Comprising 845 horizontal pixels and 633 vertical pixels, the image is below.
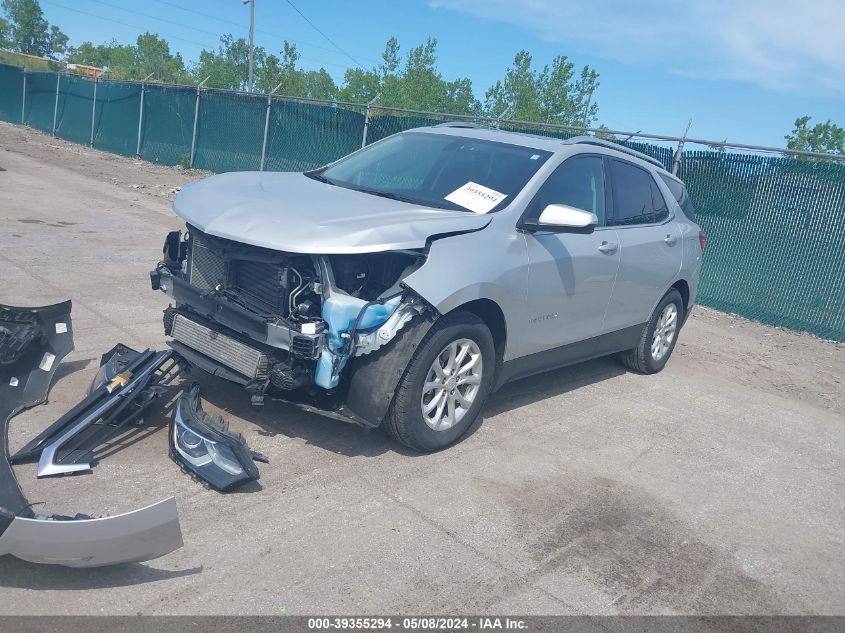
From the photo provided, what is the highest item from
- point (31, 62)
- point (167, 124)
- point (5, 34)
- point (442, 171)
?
point (5, 34)

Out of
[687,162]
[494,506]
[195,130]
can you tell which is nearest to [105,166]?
[195,130]

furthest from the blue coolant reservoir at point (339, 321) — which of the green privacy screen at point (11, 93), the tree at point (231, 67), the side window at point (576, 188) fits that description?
the tree at point (231, 67)

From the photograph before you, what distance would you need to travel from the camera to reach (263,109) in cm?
1769

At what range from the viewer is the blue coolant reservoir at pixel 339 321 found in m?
4.14

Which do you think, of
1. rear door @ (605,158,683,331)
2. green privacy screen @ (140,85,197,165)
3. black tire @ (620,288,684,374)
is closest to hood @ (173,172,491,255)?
rear door @ (605,158,683,331)

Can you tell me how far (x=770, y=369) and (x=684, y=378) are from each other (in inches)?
64.6

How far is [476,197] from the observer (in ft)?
16.5

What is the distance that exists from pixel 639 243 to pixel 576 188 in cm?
97

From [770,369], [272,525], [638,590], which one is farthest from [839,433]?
[272,525]

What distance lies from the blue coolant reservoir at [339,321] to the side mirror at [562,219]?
4.28 ft

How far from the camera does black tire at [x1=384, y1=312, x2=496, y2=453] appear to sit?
4371 millimetres

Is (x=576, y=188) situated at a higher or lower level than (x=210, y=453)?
higher

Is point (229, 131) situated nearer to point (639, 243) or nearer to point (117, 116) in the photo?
point (117, 116)

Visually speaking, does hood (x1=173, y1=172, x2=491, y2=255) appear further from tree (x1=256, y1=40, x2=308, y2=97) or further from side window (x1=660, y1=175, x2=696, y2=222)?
tree (x1=256, y1=40, x2=308, y2=97)
